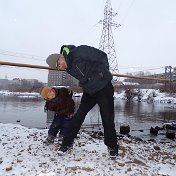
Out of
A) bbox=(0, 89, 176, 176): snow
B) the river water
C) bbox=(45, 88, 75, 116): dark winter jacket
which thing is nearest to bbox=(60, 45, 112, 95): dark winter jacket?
bbox=(45, 88, 75, 116): dark winter jacket

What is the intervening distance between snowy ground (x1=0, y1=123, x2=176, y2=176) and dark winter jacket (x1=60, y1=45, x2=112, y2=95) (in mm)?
1001

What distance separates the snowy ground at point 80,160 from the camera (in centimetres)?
327

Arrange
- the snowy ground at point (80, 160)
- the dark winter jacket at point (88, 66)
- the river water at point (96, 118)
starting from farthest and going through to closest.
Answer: the river water at point (96, 118) < the dark winter jacket at point (88, 66) < the snowy ground at point (80, 160)

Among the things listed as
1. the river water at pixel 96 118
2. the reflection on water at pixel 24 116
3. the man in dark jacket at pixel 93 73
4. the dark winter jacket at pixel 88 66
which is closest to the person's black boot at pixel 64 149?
the man in dark jacket at pixel 93 73

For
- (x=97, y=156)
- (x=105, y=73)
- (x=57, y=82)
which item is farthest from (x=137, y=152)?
(x=57, y=82)

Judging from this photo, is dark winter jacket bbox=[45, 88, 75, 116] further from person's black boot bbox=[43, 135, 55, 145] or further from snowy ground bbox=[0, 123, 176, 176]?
snowy ground bbox=[0, 123, 176, 176]

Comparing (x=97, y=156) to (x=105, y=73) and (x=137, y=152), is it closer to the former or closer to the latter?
(x=137, y=152)

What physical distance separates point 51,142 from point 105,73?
1.67 metres

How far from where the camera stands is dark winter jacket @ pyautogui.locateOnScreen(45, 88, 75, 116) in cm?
438

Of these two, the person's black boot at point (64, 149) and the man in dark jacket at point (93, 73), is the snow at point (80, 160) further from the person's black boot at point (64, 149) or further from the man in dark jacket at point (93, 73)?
the man in dark jacket at point (93, 73)

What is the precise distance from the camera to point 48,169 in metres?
3.30

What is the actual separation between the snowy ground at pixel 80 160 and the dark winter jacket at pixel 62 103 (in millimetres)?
600

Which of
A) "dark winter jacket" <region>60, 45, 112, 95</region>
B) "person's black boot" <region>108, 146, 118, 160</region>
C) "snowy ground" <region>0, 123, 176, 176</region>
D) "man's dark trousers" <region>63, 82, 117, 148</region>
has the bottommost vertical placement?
"snowy ground" <region>0, 123, 176, 176</region>

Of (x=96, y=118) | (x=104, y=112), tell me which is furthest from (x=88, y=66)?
(x=96, y=118)
